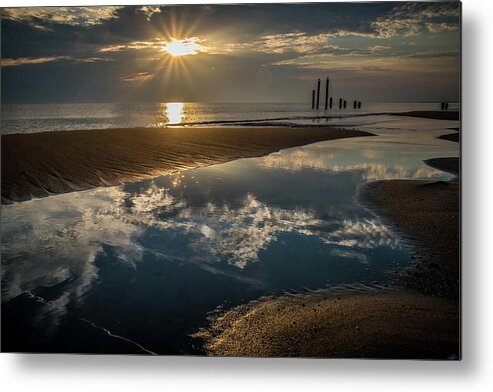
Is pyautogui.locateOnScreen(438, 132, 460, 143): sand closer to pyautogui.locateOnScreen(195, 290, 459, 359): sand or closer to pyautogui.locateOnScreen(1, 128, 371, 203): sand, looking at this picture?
pyautogui.locateOnScreen(1, 128, 371, 203): sand

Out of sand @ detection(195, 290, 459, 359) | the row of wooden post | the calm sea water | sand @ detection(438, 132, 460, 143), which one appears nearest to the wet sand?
sand @ detection(195, 290, 459, 359)

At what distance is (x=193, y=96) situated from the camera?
3.42 metres

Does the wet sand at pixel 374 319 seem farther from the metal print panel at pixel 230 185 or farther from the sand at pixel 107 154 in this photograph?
the sand at pixel 107 154

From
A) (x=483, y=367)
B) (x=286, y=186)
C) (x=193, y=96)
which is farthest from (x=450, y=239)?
(x=193, y=96)

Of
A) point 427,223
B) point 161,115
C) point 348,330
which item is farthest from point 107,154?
point 427,223

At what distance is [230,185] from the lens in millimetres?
3391

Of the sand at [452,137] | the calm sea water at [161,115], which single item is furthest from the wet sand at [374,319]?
the calm sea water at [161,115]

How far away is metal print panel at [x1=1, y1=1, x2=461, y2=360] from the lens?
305 cm

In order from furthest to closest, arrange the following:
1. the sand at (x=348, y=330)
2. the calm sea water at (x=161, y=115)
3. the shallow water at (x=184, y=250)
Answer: the calm sea water at (x=161, y=115) < the shallow water at (x=184, y=250) < the sand at (x=348, y=330)

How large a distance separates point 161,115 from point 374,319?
5.91 feet

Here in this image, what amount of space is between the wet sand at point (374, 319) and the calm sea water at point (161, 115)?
78 centimetres

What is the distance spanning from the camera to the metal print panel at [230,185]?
3.05 metres

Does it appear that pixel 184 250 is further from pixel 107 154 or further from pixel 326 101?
pixel 326 101

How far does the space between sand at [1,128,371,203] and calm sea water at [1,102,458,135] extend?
0.05 meters
